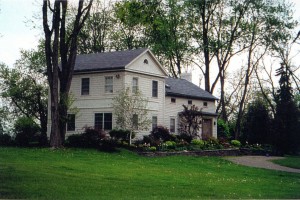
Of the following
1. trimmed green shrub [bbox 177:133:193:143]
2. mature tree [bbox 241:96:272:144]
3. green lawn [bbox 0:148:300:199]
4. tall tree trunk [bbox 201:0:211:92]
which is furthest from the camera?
tall tree trunk [bbox 201:0:211:92]

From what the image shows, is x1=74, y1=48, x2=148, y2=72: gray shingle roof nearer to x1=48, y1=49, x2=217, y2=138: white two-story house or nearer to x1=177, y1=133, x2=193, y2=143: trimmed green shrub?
x1=48, y1=49, x2=217, y2=138: white two-story house

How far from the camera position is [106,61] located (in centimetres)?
3731

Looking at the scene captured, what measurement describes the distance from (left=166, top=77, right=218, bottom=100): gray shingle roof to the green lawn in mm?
17486

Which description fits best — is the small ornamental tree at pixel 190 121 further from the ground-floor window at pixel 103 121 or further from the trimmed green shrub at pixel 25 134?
the trimmed green shrub at pixel 25 134

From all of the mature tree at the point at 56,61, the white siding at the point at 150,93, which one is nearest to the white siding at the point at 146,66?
the white siding at the point at 150,93

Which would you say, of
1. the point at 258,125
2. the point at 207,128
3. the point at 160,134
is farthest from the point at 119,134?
the point at 258,125

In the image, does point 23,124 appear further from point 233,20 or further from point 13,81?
point 233,20

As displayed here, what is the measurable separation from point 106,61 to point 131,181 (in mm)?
21944

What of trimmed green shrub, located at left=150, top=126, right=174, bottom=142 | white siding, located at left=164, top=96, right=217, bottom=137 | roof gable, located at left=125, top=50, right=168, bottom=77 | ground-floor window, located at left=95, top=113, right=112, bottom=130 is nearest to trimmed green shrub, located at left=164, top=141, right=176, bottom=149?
trimmed green shrub, located at left=150, top=126, right=174, bottom=142

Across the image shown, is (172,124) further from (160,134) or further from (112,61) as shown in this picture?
(112,61)

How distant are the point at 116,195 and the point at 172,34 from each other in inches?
1565

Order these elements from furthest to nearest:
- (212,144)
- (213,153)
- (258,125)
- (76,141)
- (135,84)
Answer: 1. (258,125)
2. (212,144)
3. (135,84)
4. (213,153)
5. (76,141)

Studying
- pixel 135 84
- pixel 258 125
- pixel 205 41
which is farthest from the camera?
pixel 205 41

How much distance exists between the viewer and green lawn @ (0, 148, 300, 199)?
42.9 ft
